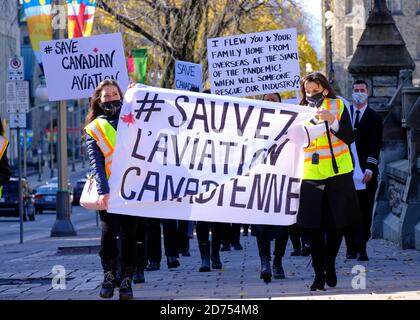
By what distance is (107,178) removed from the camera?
39.6 feet

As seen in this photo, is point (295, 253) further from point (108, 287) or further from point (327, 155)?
point (108, 287)

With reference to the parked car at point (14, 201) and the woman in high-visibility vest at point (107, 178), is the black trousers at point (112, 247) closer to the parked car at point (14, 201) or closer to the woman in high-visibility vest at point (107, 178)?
the woman in high-visibility vest at point (107, 178)

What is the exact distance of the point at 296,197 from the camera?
1236 cm

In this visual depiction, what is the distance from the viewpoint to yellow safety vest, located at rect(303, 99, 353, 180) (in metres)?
12.2

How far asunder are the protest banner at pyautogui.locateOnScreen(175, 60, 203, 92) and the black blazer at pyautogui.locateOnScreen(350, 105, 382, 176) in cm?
511

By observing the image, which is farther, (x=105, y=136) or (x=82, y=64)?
(x=82, y=64)

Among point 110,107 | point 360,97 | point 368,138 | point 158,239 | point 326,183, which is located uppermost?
point 360,97

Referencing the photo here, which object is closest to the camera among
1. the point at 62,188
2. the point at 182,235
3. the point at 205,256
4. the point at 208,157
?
the point at 208,157

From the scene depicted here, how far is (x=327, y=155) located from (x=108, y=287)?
226 cm

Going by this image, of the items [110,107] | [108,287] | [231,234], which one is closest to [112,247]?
[108,287]

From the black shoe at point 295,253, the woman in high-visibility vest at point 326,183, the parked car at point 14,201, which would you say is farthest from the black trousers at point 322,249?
the parked car at point 14,201

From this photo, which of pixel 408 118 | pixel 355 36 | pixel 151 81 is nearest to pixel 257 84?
pixel 408 118

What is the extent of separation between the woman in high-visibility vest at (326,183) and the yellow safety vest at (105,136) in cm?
173

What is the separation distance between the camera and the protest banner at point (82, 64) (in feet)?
52.0
